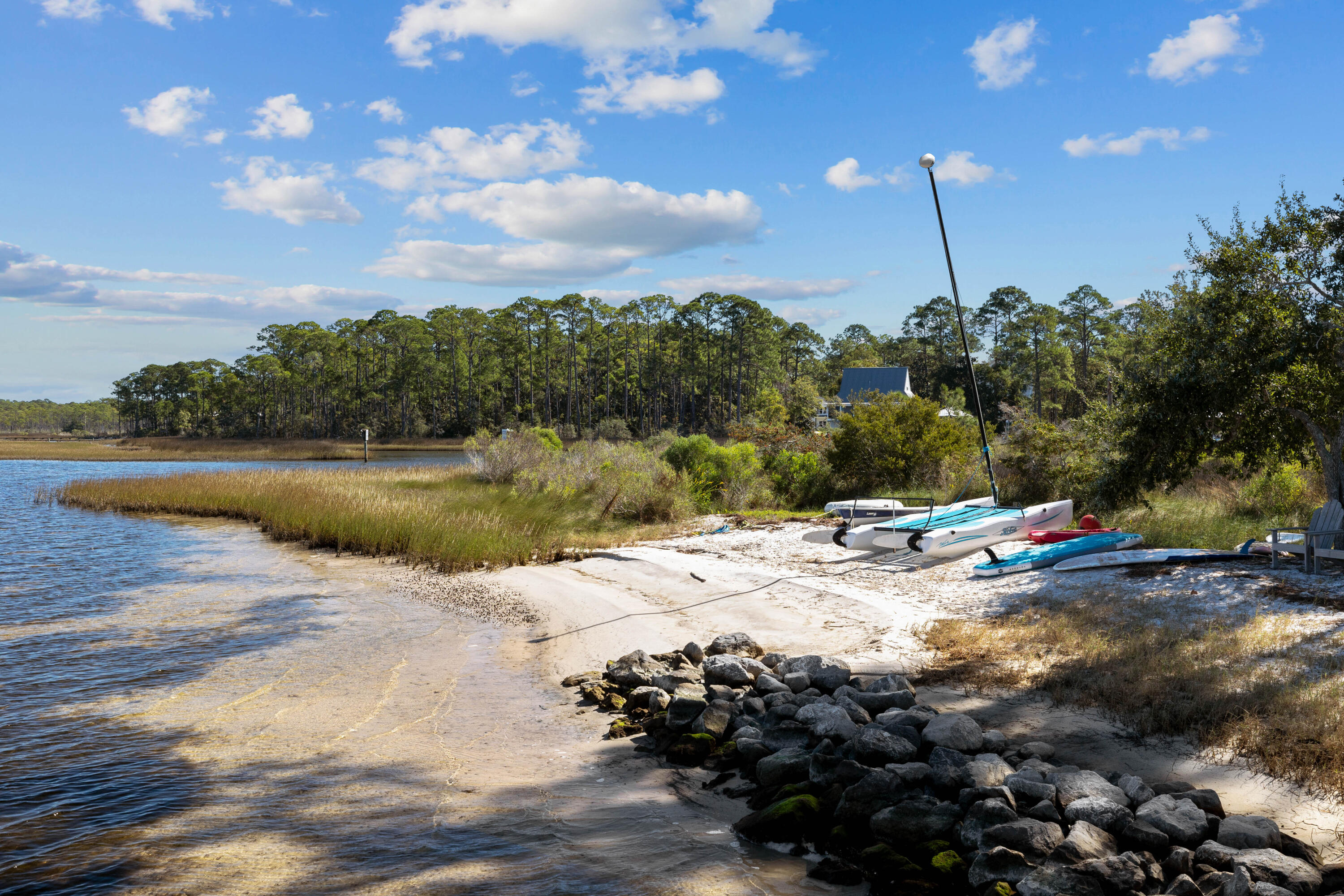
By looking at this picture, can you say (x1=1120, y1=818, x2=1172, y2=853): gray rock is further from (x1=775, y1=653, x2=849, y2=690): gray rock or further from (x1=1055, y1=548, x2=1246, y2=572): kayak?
(x1=1055, y1=548, x2=1246, y2=572): kayak

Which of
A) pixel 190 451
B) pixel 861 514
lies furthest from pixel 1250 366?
pixel 190 451

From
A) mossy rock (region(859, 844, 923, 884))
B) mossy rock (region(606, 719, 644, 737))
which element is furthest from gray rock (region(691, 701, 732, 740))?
mossy rock (region(859, 844, 923, 884))

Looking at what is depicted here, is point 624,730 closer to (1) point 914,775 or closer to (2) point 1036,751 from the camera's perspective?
(1) point 914,775

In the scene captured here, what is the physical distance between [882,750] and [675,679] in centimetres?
246

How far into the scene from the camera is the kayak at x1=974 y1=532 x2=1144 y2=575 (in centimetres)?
1061

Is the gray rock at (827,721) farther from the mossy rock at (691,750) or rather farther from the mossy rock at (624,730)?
the mossy rock at (624,730)

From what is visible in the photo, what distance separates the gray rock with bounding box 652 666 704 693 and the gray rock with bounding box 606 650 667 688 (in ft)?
0.37

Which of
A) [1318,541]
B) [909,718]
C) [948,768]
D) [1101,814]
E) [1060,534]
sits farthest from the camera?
[1060,534]

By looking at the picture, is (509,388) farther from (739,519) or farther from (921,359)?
(739,519)

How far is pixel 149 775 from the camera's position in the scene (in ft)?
19.5

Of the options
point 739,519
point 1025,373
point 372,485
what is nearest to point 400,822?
point 739,519

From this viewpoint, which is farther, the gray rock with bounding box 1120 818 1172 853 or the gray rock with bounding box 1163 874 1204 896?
the gray rock with bounding box 1120 818 1172 853

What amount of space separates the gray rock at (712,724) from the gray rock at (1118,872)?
9.37ft

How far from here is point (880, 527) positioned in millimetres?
12492
